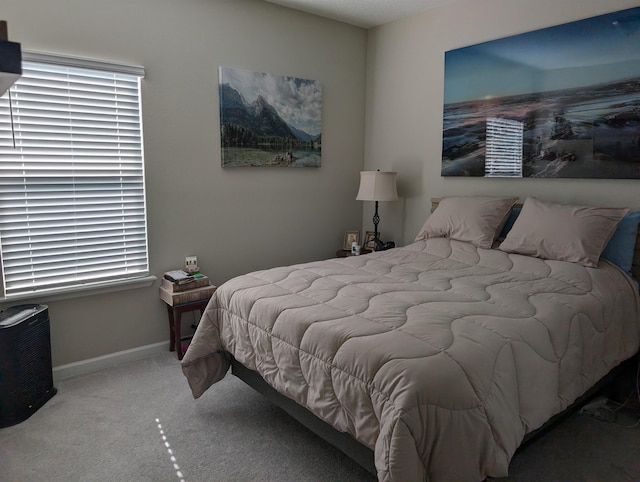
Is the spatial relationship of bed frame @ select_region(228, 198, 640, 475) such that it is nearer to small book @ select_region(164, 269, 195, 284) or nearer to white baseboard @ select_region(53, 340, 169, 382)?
small book @ select_region(164, 269, 195, 284)

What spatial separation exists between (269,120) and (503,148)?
6.12 ft

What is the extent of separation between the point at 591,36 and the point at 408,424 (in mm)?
2799

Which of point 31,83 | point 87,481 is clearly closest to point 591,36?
point 31,83

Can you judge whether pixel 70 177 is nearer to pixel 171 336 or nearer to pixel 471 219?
pixel 171 336

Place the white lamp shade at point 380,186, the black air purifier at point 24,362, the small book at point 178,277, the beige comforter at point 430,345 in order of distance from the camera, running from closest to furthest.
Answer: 1. the beige comforter at point 430,345
2. the black air purifier at point 24,362
3. the small book at point 178,277
4. the white lamp shade at point 380,186

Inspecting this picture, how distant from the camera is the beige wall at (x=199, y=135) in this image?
9.66 ft

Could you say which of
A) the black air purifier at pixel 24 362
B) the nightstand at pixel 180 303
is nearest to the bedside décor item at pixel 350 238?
the nightstand at pixel 180 303

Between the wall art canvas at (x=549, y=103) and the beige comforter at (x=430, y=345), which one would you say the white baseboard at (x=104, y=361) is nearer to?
the beige comforter at (x=430, y=345)

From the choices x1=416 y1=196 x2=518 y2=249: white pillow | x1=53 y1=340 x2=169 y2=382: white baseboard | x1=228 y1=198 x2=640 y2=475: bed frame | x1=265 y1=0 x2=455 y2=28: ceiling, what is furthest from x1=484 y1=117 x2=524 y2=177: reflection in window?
x1=53 y1=340 x2=169 y2=382: white baseboard

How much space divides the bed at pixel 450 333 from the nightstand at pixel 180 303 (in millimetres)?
664

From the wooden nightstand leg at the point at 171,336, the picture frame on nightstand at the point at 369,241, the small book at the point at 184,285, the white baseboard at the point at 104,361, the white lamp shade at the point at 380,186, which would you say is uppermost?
the white lamp shade at the point at 380,186

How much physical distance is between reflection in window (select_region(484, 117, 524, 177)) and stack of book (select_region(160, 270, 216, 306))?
7.61ft

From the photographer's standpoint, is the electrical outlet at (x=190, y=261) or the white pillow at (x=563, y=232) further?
the electrical outlet at (x=190, y=261)

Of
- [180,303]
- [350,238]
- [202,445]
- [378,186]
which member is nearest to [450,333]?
[202,445]
